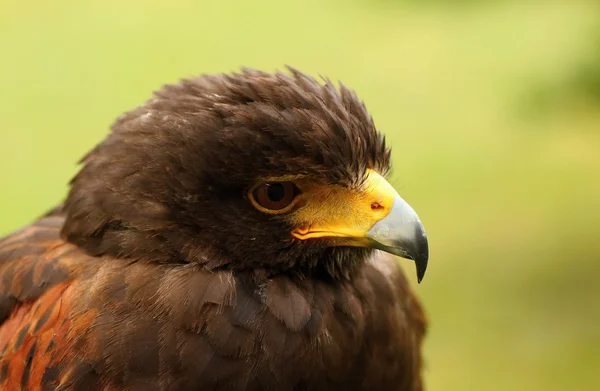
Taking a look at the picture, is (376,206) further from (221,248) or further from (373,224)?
(221,248)

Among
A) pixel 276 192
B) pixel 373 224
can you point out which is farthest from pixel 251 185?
pixel 373 224

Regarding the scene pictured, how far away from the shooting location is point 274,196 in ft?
7.05

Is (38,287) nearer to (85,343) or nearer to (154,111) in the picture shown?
(85,343)

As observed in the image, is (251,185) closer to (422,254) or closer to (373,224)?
(373,224)

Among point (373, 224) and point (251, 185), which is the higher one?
point (251, 185)

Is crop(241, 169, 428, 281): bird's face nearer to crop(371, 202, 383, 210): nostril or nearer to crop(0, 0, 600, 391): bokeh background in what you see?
crop(371, 202, 383, 210): nostril

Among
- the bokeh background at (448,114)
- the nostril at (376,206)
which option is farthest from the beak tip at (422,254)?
the bokeh background at (448,114)

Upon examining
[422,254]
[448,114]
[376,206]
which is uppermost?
[376,206]

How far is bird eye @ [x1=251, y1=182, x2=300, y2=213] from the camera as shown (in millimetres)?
2134

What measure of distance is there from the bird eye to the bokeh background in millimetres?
1974

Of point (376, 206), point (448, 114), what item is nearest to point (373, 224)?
point (376, 206)

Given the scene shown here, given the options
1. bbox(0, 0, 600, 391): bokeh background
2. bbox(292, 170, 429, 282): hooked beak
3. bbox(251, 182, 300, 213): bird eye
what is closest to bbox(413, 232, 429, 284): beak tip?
bbox(292, 170, 429, 282): hooked beak

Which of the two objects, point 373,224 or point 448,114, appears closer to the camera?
point 373,224

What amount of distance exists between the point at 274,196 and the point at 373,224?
0.28 metres
